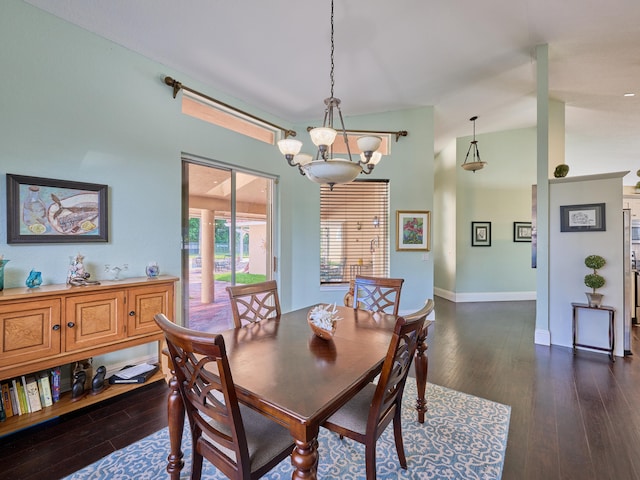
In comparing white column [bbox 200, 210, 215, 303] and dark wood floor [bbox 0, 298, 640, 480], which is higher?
white column [bbox 200, 210, 215, 303]

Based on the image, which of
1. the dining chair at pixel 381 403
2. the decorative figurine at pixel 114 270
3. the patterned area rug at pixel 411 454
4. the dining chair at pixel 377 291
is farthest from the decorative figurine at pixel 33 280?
the dining chair at pixel 377 291

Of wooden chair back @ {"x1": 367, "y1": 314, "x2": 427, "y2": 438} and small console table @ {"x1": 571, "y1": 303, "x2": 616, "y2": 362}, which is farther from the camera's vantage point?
small console table @ {"x1": 571, "y1": 303, "x2": 616, "y2": 362}

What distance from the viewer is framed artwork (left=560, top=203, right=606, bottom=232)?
3.55 m

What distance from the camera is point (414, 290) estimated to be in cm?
500

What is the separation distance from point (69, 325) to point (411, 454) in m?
2.63

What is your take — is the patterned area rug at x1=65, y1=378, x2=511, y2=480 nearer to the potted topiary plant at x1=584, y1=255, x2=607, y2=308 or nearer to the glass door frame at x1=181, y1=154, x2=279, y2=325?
the glass door frame at x1=181, y1=154, x2=279, y2=325

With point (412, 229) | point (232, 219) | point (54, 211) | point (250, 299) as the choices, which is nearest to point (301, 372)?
point (250, 299)

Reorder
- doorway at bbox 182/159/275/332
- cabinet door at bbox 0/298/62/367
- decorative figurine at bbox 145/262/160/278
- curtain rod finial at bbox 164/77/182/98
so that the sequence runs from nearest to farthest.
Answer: cabinet door at bbox 0/298/62/367, decorative figurine at bbox 145/262/160/278, curtain rod finial at bbox 164/77/182/98, doorway at bbox 182/159/275/332

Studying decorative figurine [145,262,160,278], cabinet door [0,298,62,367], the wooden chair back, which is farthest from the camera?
decorative figurine [145,262,160,278]

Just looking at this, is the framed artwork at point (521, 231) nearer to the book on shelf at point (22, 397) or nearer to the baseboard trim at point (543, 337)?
the baseboard trim at point (543, 337)

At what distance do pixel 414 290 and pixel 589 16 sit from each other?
3.95m

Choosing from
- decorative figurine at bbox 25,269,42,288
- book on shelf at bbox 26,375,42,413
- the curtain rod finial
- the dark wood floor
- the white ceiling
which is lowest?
A: the dark wood floor

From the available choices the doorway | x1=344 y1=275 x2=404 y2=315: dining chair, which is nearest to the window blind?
the doorway

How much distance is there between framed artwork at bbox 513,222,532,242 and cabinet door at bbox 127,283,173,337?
7063mm
